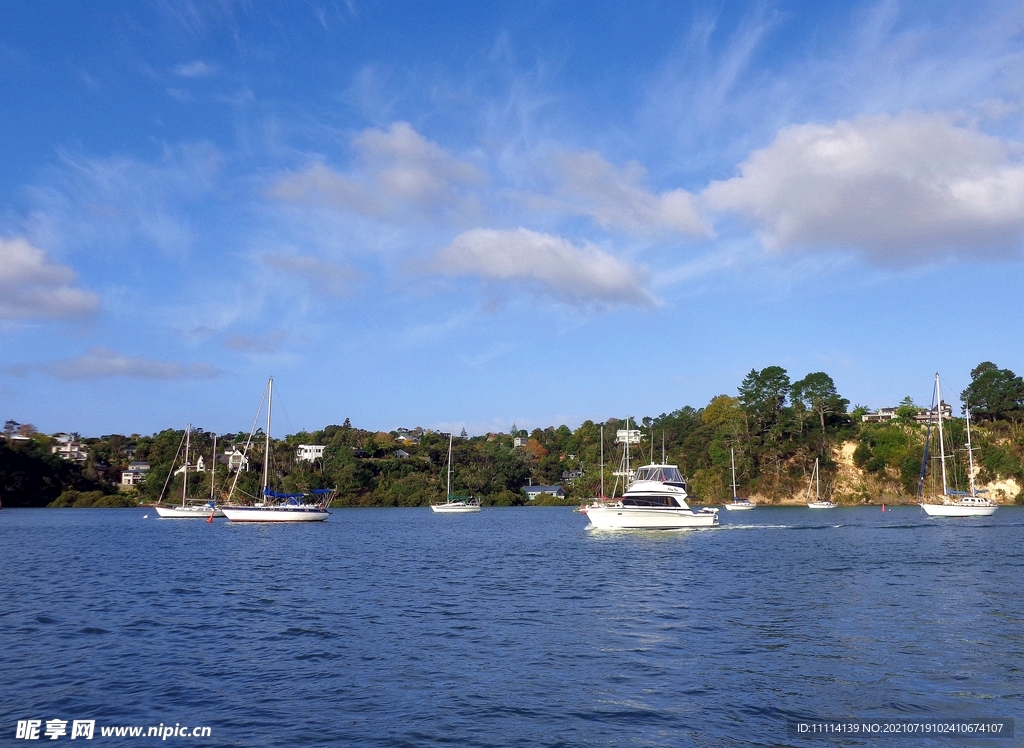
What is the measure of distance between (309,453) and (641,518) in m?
135

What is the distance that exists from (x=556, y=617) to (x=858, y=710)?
11431 millimetres

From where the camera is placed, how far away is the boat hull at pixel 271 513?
86438mm

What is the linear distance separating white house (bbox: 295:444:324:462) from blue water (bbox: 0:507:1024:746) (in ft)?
432

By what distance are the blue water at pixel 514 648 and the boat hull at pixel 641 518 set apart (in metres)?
18.8

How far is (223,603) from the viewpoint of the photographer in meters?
28.4

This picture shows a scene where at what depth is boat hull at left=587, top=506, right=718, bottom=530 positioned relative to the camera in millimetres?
61812

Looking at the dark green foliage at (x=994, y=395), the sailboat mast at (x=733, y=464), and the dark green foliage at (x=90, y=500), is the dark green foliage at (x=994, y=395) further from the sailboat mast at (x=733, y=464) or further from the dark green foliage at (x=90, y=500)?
the dark green foliage at (x=90, y=500)

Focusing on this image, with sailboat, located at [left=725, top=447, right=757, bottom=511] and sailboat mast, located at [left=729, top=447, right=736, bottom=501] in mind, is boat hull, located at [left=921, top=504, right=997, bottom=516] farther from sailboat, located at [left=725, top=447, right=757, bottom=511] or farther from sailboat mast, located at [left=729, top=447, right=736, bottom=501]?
sailboat mast, located at [left=729, top=447, right=736, bottom=501]

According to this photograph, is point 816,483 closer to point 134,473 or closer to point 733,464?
point 733,464

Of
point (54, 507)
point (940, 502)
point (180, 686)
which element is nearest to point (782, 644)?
point (180, 686)

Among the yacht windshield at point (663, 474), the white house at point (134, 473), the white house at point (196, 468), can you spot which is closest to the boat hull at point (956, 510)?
the yacht windshield at point (663, 474)

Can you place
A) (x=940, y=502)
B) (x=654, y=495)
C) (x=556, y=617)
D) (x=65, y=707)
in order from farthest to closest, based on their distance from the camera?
1. (x=940, y=502)
2. (x=654, y=495)
3. (x=556, y=617)
4. (x=65, y=707)

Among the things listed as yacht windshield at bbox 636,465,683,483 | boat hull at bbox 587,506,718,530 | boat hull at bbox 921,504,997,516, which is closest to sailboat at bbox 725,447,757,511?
boat hull at bbox 921,504,997,516

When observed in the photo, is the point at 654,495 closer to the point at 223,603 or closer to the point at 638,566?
the point at 638,566
